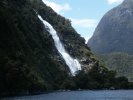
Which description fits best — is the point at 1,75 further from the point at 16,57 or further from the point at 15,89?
the point at 16,57

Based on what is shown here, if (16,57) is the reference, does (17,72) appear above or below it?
below

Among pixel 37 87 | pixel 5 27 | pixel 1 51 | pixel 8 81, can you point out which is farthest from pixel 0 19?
pixel 8 81

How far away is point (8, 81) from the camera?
510ft

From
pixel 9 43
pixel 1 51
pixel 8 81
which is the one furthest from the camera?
pixel 9 43

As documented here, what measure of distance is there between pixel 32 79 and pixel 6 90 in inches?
846

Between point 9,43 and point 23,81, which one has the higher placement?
point 9,43

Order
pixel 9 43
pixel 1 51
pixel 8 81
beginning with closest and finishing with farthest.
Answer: pixel 8 81
pixel 1 51
pixel 9 43

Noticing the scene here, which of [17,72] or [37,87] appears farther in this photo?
[37,87]

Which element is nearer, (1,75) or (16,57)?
(1,75)

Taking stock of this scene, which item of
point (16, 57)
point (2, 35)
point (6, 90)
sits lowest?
point (6, 90)

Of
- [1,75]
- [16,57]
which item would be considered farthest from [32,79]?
[1,75]

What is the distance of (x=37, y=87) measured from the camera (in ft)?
638

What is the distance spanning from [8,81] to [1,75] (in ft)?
15.6

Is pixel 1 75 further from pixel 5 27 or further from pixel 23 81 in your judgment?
pixel 5 27
